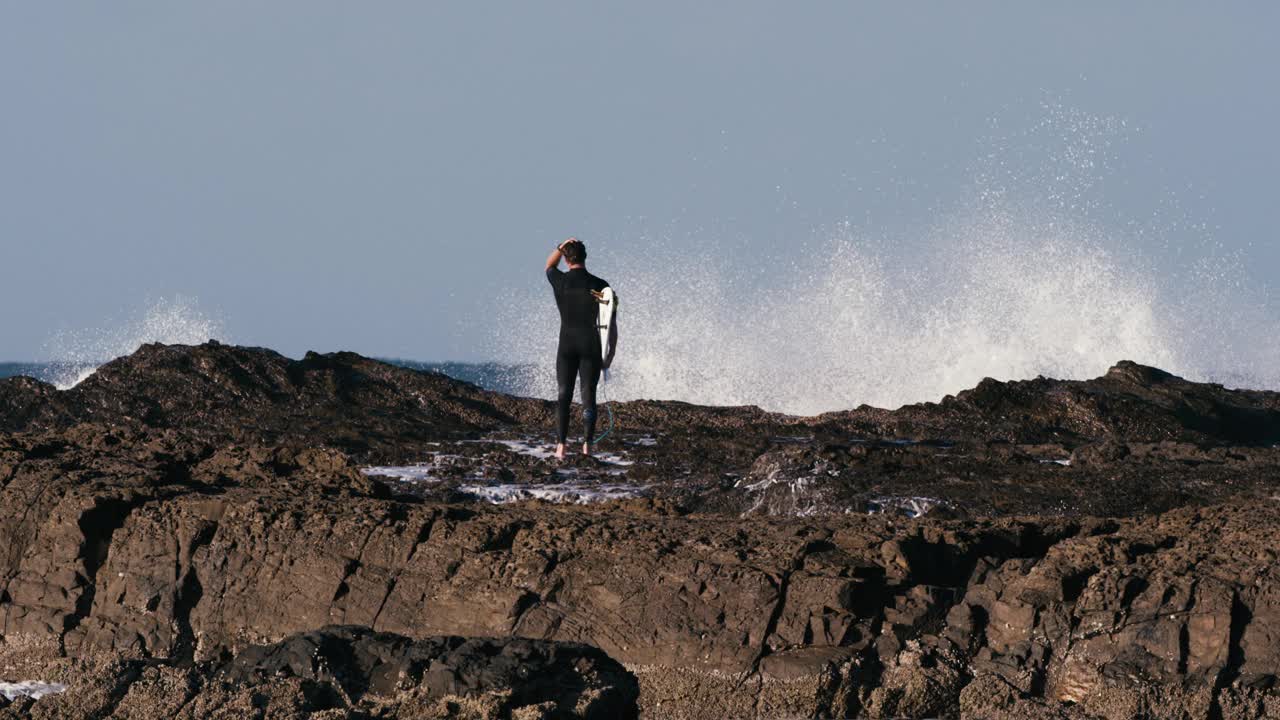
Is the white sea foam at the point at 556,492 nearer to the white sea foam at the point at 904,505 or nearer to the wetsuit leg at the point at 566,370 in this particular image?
the wetsuit leg at the point at 566,370

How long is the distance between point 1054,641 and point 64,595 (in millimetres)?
5038

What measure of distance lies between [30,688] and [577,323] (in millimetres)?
4091

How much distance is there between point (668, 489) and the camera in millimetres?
10859

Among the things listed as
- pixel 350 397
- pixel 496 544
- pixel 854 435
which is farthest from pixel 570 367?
pixel 350 397

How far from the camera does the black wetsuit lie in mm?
10422

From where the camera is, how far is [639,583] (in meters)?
7.46

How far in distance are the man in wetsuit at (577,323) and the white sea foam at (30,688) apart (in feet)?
12.6

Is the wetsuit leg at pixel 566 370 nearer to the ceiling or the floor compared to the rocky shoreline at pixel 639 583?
nearer to the ceiling

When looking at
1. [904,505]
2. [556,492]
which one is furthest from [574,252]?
[904,505]

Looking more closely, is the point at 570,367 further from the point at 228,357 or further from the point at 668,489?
the point at 228,357

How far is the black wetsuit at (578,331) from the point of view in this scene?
10.4 metres

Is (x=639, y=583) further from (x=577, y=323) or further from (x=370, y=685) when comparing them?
(x=577, y=323)

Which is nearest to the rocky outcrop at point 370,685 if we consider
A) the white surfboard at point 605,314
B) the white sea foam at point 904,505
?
the white sea foam at point 904,505

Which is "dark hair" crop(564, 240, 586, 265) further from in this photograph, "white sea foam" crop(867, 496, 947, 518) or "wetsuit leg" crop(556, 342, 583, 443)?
"white sea foam" crop(867, 496, 947, 518)
